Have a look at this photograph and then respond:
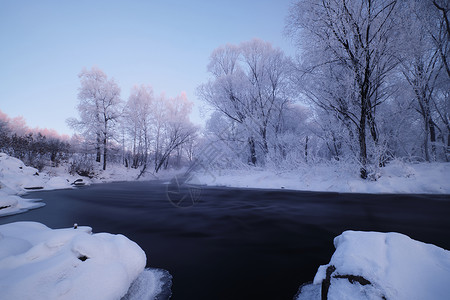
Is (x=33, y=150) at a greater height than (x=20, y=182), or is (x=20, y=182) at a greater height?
(x=33, y=150)

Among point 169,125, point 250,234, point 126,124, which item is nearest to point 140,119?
point 126,124

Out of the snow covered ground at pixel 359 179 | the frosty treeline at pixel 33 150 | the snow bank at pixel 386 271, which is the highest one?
the frosty treeline at pixel 33 150

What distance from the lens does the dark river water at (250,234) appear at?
1750mm

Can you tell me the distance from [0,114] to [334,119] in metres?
67.0

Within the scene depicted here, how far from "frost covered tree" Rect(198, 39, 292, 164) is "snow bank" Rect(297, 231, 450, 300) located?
13.1m

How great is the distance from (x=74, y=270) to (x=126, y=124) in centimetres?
2650

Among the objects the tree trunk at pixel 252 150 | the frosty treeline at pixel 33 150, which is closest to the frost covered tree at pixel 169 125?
the frosty treeline at pixel 33 150

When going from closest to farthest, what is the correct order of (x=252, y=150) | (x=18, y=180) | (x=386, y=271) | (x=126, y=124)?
(x=386, y=271) < (x=18, y=180) < (x=252, y=150) < (x=126, y=124)

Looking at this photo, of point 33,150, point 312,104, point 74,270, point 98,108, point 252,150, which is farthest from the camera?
point 98,108

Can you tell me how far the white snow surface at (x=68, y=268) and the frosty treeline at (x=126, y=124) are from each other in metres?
18.4

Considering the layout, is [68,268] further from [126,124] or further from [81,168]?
[126,124]

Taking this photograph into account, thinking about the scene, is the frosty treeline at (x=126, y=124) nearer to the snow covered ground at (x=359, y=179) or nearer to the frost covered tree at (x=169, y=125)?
the frost covered tree at (x=169, y=125)

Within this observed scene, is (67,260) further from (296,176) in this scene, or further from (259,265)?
(296,176)

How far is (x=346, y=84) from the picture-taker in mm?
7438
